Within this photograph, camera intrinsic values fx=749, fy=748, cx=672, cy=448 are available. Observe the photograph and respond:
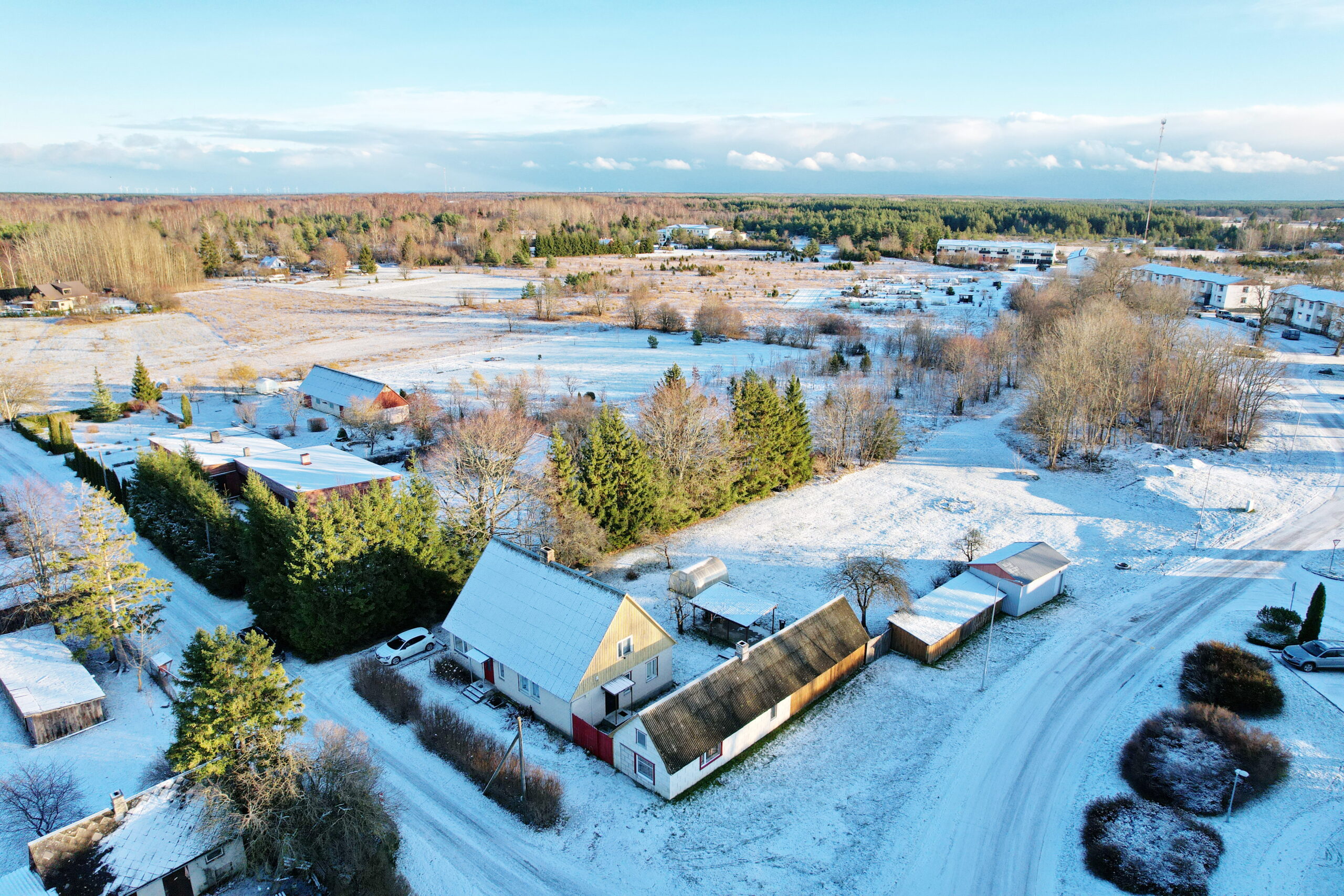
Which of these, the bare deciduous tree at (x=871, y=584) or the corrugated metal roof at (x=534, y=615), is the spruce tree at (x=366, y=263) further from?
the bare deciduous tree at (x=871, y=584)

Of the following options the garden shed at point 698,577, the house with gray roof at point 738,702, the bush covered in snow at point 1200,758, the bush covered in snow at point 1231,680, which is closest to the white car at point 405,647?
the house with gray roof at point 738,702

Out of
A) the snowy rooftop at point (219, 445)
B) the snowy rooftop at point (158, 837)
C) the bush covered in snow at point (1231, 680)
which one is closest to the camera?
the snowy rooftop at point (158, 837)

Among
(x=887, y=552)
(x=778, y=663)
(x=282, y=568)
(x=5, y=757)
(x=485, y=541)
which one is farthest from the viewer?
(x=887, y=552)

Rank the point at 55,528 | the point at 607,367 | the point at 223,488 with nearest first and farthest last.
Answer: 1. the point at 55,528
2. the point at 223,488
3. the point at 607,367

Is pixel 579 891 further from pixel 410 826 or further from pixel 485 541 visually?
pixel 485 541

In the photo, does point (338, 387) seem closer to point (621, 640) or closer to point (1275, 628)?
point (621, 640)

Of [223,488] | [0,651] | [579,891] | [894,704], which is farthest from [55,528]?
[894,704]
